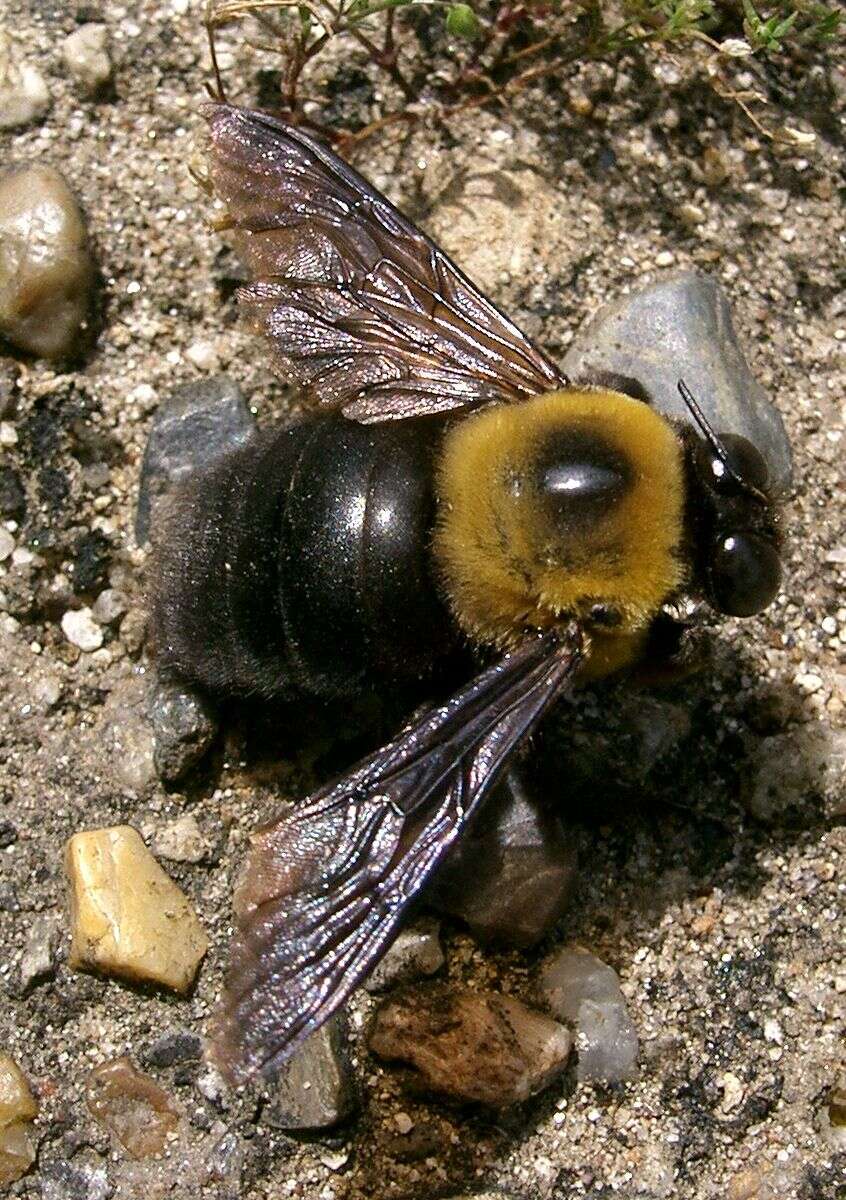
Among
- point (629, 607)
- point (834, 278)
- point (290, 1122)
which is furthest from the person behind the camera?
point (834, 278)

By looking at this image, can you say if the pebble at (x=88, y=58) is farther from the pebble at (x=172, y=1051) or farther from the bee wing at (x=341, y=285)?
the pebble at (x=172, y=1051)

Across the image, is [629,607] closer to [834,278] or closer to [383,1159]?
[383,1159]

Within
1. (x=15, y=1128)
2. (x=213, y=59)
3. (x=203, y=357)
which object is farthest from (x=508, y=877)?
(x=213, y=59)

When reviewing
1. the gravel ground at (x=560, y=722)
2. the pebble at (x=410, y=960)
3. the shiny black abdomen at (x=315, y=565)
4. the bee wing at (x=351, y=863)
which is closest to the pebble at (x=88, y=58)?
the gravel ground at (x=560, y=722)

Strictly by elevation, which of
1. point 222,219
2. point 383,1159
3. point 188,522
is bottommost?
point 383,1159

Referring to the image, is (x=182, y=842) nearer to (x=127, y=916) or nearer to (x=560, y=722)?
(x=127, y=916)

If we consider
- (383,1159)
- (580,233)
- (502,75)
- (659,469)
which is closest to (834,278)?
(580,233)
